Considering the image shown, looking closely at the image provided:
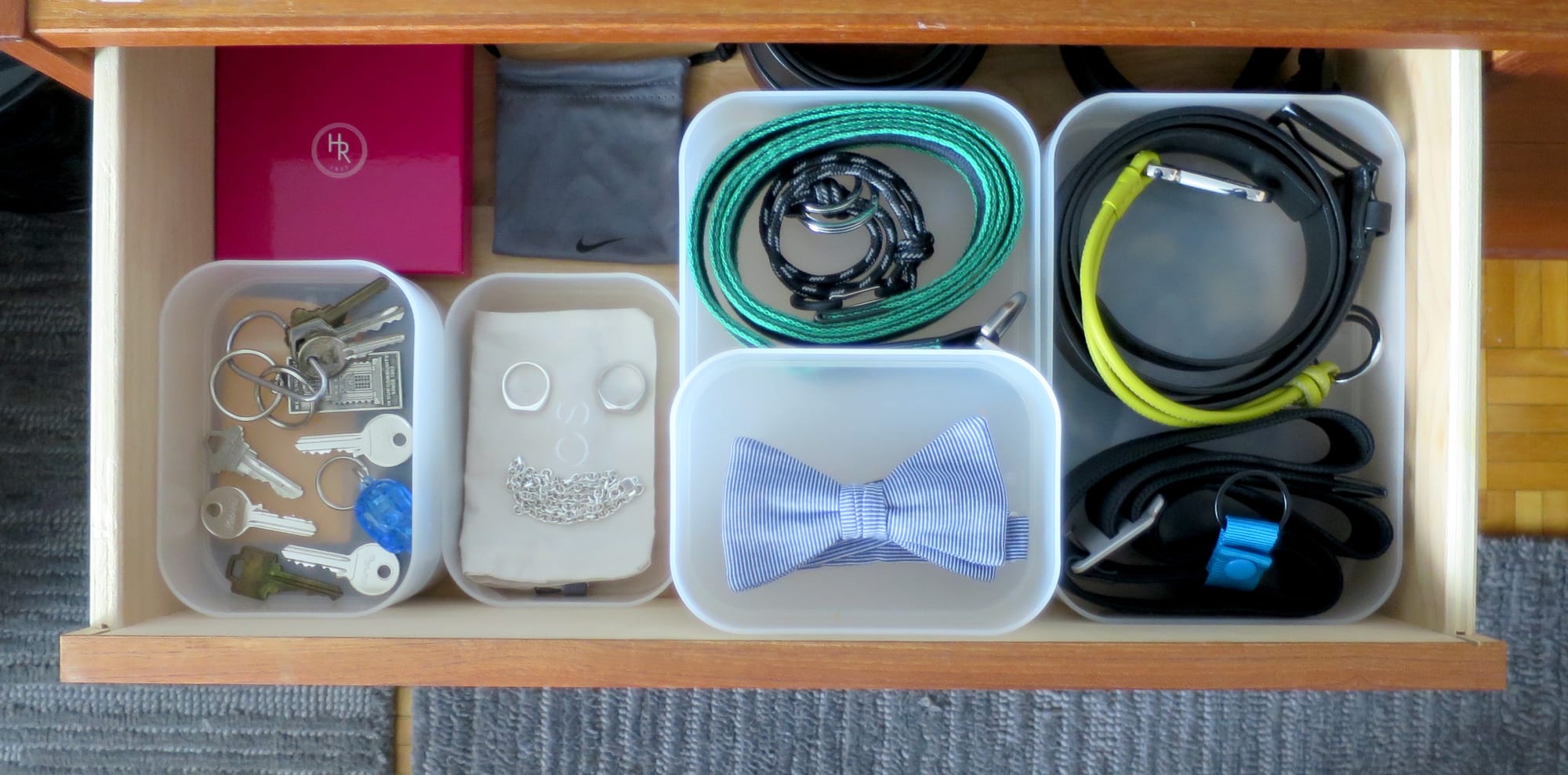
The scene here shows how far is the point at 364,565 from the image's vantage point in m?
0.71

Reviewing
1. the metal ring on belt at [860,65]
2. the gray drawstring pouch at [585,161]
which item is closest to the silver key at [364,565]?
the gray drawstring pouch at [585,161]

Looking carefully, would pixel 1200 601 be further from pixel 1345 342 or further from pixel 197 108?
pixel 197 108

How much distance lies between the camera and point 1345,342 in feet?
2.45

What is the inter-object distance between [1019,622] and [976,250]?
9.4 inches

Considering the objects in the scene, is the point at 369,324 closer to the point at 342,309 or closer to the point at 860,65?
the point at 342,309

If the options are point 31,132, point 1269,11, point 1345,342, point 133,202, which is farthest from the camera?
A: point 31,132

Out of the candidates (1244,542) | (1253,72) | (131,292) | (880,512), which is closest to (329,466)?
(131,292)

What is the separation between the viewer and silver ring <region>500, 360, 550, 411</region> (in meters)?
0.74

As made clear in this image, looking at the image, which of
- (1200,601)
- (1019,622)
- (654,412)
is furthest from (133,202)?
(1200,601)

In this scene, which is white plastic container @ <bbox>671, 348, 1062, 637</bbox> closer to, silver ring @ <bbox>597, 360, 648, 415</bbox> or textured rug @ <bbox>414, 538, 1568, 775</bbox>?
silver ring @ <bbox>597, 360, 648, 415</bbox>

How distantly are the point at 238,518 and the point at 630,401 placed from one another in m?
0.29

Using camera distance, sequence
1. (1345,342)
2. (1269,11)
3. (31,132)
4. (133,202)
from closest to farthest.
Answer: (1269,11), (133,202), (1345,342), (31,132)

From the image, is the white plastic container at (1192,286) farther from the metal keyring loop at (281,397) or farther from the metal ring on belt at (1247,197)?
the metal keyring loop at (281,397)

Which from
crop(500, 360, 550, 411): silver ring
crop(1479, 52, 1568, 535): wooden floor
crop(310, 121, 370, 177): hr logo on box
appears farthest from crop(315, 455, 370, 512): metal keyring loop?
crop(1479, 52, 1568, 535): wooden floor
